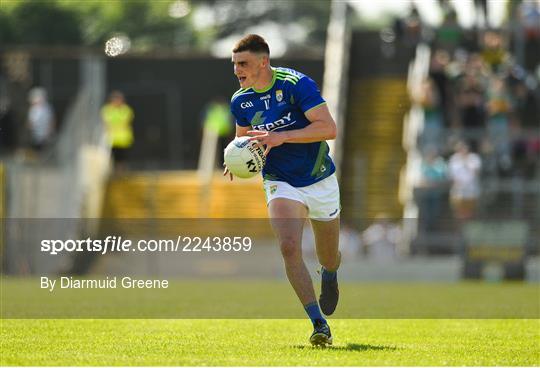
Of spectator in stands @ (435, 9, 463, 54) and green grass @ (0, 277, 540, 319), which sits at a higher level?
spectator in stands @ (435, 9, 463, 54)

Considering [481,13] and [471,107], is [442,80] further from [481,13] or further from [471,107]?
[481,13]

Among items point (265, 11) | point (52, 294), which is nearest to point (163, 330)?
point (52, 294)

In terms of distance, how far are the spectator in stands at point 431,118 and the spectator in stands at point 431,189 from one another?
1.36 ft

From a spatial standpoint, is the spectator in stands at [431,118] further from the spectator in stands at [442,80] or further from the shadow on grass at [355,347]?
the shadow on grass at [355,347]

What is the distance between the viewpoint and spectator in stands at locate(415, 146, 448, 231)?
82.5 ft

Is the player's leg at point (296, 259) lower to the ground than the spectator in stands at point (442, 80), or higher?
lower

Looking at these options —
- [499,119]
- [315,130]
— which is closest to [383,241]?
[499,119]

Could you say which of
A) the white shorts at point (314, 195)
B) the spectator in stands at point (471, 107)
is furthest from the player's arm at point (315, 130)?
the spectator in stands at point (471, 107)

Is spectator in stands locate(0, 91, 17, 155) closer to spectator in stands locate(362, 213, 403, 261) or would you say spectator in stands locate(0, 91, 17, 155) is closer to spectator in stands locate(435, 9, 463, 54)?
spectator in stands locate(435, 9, 463, 54)

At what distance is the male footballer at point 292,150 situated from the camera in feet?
34.9

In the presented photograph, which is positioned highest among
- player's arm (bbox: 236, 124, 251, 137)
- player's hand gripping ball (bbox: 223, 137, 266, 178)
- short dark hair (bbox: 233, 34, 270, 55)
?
short dark hair (bbox: 233, 34, 270, 55)

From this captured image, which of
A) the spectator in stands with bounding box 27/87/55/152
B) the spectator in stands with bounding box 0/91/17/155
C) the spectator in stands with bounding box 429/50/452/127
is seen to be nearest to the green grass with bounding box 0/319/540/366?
the spectator in stands with bounding box 429/50/452/127

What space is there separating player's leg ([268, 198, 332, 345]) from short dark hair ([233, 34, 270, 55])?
1.18m

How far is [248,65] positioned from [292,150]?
0.75 metres
